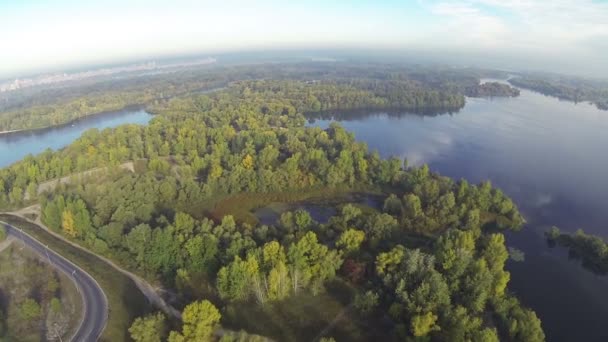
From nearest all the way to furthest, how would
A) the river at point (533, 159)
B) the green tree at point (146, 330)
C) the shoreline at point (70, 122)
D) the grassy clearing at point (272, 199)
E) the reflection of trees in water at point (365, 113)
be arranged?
the green tree at point (146, 330) → the river at point (533, 159) → the grassy clearing at point (272, 199) → the shoreline at point (70, 122) → the reflection of trees in water at point (365, 113)

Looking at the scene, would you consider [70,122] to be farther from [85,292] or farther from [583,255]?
[583,255]

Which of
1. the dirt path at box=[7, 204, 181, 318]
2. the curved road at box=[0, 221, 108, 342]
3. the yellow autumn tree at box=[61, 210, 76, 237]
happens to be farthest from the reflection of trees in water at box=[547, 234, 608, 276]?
the yellow autumn tree at box=[61, 210, 76, 237]

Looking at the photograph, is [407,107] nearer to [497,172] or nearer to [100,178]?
[497,172]

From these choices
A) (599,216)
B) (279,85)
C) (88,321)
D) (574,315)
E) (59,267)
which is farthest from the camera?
(279,85)

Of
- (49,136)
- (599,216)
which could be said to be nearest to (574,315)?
(599,216)

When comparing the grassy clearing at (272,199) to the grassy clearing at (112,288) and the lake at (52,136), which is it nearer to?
the grassy clearing at (112,288)

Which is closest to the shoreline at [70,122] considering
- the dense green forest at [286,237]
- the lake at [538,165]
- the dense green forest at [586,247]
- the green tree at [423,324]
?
the dense green forest at [286,237]
